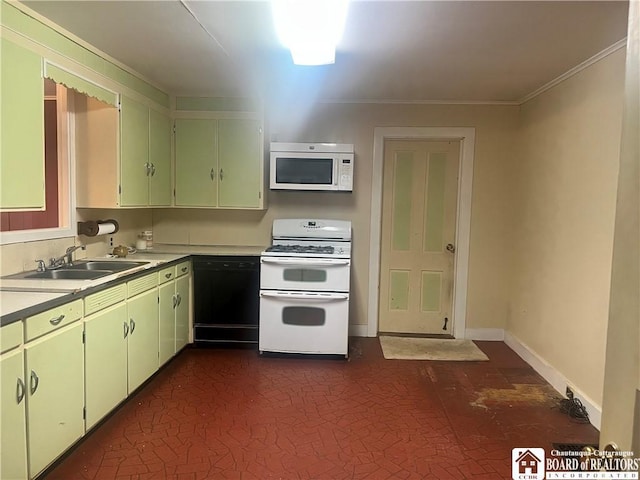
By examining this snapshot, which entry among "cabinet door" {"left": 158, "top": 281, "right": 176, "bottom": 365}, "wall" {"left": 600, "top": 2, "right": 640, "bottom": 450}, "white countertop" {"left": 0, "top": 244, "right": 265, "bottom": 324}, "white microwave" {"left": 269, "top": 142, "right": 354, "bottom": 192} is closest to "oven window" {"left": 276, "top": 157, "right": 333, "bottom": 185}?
"white microwave" {"left": 269, "top": 142, "right": 354, "bottom": 192}

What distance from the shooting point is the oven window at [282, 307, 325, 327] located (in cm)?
372

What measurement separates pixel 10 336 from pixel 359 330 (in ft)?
10.6

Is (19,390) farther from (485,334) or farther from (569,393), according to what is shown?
(485,334)

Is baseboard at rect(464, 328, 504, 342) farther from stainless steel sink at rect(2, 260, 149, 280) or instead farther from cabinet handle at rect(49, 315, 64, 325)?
cabinet handle at rect(49, 315, 64, 325)

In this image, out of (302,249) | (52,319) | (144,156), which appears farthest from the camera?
(302,249)

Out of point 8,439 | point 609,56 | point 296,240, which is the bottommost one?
point 8,439

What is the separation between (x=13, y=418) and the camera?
5.85ft

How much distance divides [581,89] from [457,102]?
1325mm

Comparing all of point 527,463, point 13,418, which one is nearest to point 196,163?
point 13,418

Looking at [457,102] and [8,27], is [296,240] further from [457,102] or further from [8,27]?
[8,27]

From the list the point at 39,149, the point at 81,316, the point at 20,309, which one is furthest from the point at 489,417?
the point at 39,149

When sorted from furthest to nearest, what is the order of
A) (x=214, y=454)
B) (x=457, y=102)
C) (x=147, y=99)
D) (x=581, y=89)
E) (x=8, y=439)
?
(x=457, y=102)
(x=147, y=99)
(x=581, y=89)
(x=214, y=454)
(x=8, y=439)

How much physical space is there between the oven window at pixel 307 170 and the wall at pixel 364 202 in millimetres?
348

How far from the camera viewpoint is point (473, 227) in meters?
4.31
